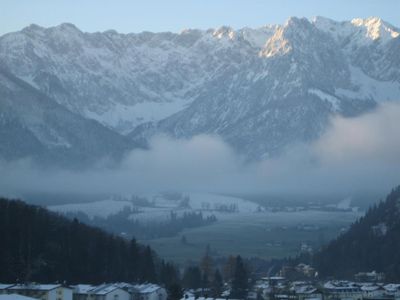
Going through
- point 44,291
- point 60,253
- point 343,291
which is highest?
point 60,253

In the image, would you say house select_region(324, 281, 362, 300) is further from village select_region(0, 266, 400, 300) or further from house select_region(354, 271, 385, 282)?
house select_region(354, 271, 385, 282)

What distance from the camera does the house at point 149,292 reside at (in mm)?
144625

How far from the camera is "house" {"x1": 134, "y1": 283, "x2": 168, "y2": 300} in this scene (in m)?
145

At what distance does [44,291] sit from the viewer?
131000 mm

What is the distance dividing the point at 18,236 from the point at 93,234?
680 inches

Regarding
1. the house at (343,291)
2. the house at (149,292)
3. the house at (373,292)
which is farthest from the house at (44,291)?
the house at (373,292)

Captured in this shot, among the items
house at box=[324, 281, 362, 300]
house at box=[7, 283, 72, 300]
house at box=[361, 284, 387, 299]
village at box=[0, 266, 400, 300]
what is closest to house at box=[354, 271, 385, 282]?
village at box=[0, 266, 400, 300]

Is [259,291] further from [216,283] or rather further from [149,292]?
[149,292]

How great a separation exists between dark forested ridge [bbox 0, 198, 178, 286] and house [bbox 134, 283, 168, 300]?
4435mm

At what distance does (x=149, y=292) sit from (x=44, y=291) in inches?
735

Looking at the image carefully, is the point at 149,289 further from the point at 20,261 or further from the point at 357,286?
the point at 357,286

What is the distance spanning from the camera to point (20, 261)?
472ft

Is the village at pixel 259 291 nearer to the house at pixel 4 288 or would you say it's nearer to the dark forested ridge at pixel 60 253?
the house at pixel 4 288

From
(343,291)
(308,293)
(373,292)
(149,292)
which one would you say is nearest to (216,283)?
(308,293)
